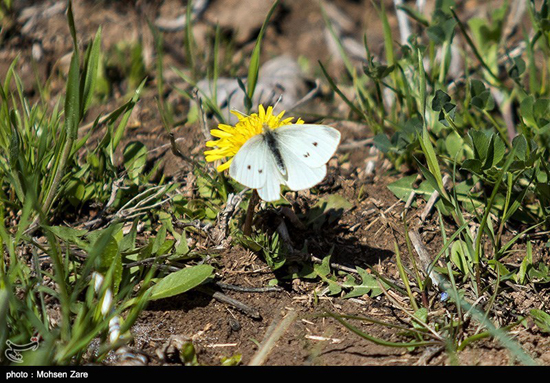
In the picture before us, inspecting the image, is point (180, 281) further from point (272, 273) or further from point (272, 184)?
point (272, 184)

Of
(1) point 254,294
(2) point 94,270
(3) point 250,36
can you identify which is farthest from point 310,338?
(3) point 250,36

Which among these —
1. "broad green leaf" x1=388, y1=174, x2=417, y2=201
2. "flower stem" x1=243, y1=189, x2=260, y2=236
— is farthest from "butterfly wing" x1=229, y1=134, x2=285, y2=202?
"broad green leaf" x1=388, y1=174, x2=417, y2=201

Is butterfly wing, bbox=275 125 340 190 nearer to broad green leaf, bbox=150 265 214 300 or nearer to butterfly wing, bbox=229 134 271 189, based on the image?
butterfly wing, bbox=229 134 271 189

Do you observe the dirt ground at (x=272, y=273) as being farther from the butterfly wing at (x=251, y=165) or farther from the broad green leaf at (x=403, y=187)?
the butterfly wing at (x=251, y=165)

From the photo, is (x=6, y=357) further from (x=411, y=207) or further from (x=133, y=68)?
(x=133, y=68)

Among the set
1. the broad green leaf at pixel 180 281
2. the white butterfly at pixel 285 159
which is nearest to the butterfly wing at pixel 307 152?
the white butterfly at pixel 285 159

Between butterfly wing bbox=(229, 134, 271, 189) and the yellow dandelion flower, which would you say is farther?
the yellow dandelion flower
